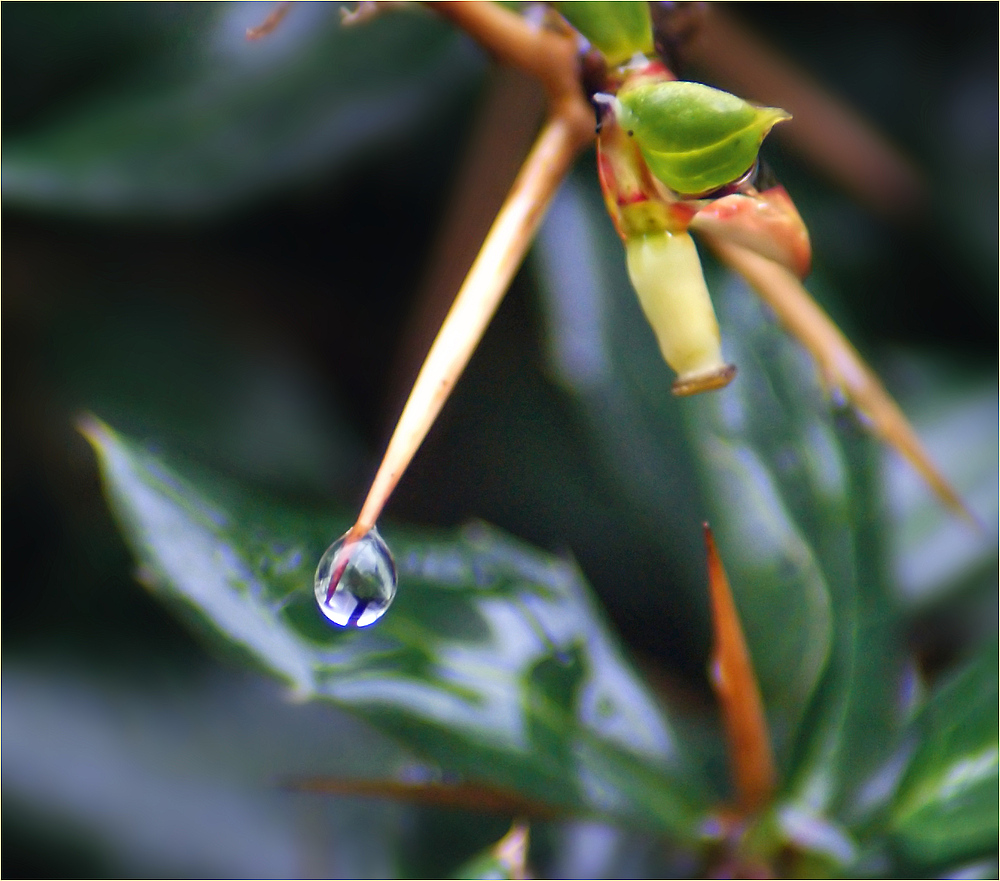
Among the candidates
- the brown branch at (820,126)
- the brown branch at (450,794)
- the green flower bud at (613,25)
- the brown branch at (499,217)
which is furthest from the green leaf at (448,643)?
the brown branch at (820,126)

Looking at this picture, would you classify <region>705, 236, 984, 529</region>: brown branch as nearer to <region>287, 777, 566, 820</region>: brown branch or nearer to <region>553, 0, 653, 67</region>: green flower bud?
<region>553, 0, 653, 67</region>: green flower bud

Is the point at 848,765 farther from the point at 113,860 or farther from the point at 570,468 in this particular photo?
the point at 113,860

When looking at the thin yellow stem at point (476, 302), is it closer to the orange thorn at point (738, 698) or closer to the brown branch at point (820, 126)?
the orange thorn at point (738, 698)

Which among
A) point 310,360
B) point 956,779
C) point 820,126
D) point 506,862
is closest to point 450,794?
point 506,862

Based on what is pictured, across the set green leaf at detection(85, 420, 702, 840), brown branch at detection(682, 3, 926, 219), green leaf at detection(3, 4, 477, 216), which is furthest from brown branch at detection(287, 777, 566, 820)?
brown branch at detection(682, 3, 926, 219)

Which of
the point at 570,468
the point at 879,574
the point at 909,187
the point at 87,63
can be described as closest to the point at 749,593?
the point at 879,574

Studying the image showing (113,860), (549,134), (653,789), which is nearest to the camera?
(549,134)

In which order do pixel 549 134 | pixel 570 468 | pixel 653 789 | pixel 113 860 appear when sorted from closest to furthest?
1. pixel 549 134
2. pixel 653 789
3. pixel 113 860
4. pixel 570 468

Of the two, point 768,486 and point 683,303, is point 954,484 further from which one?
point 683,303
